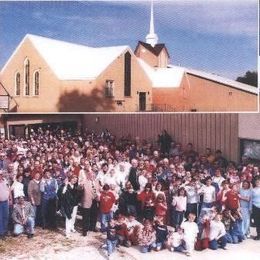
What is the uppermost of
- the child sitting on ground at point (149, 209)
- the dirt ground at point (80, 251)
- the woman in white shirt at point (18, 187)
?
the woman in white shirt at point (18, 187)

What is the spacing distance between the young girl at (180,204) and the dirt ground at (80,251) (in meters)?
0.81

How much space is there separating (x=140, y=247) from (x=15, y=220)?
2055 millimetres

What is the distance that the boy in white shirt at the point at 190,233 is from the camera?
651 cm

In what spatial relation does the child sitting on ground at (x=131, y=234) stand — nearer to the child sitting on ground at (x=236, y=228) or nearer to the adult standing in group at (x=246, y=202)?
the child sitting on ground at (x=236, y=228)

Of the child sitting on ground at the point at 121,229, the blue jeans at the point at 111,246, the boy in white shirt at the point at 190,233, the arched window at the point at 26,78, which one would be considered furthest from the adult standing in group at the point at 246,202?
the arched window at the point at 26,78

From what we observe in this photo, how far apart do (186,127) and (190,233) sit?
5.44 m

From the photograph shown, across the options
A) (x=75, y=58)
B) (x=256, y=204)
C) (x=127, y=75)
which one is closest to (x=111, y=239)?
(x=256, y=204)

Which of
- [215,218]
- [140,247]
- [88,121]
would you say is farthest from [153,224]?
[88,121]

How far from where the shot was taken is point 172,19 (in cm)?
729

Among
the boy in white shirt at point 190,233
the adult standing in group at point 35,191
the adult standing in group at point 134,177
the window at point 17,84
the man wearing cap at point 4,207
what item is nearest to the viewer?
the boy in white shirt at point 190,233

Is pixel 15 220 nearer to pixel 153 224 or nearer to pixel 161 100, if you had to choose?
pixel 153 224

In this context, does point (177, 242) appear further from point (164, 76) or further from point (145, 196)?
point (164, 76)

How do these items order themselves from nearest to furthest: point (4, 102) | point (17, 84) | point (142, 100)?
1. point (4, 102)
2. point (17, 84)
3. point (142, 100)

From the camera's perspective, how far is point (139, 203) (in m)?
7.64
